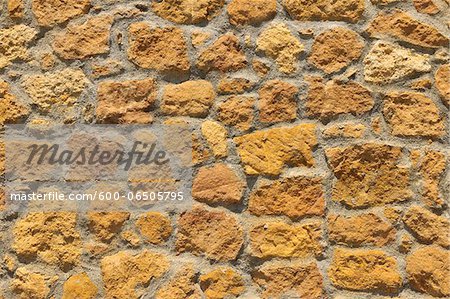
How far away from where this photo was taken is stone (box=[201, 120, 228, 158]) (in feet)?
7.25

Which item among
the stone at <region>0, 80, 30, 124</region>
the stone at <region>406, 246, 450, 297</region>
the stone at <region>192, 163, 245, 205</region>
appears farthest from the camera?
the stone at <region>0, 80, 30, 124</region>

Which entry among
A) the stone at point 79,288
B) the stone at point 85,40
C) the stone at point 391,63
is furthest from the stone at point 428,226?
the stone at point 85,40

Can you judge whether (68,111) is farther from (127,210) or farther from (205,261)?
(205,261)

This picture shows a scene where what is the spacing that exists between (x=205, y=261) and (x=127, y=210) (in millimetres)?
339

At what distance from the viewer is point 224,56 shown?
224 centimetres

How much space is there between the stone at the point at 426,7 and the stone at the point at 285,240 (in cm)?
84

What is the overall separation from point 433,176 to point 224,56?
85 cm

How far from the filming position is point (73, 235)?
7.34 feet

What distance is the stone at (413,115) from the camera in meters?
2.14

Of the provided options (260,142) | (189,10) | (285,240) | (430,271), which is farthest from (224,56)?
(430,271)

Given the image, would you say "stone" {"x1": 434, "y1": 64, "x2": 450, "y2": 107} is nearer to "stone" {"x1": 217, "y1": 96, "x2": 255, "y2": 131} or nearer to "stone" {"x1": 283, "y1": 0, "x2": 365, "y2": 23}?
"stone" {"x1": 283, "y1": 0, "x2": 365, "y2": 23}

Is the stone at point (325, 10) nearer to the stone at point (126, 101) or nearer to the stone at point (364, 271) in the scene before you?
the stone at point (126, 101)

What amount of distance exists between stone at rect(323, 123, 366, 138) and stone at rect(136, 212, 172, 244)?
0.67 m

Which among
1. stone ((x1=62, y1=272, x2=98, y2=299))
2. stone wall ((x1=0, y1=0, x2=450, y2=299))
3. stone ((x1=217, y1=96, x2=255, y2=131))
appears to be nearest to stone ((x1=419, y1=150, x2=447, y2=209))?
stone wall ((x1=0, y1=0, x2=450, y2=299))
